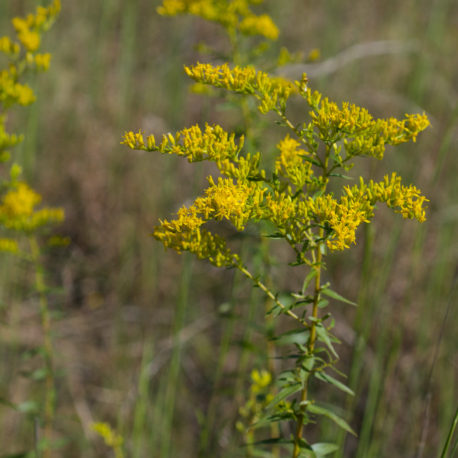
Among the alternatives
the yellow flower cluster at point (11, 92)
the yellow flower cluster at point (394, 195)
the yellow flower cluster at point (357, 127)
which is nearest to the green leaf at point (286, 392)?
the yellow flower cluster at point (394, 195)

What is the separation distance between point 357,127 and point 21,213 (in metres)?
1.42

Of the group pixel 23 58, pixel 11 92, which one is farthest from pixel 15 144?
pixel 23 58

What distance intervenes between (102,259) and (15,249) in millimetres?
2143

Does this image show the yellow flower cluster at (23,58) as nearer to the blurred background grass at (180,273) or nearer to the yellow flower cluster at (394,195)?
the blurred background grass at (180,273)

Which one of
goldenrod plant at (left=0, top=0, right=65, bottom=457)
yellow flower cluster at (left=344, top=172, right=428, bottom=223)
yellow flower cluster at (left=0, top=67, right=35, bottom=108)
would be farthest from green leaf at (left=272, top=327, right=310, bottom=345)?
yellow flower cluster at (left=0, top=67, right=35, bottom=108)

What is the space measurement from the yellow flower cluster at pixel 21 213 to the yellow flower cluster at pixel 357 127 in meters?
1.29

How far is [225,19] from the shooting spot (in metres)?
2.20

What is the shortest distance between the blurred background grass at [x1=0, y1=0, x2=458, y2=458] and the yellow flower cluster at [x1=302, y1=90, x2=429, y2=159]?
0.50 metres

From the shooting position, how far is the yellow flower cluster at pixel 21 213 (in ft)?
6.83

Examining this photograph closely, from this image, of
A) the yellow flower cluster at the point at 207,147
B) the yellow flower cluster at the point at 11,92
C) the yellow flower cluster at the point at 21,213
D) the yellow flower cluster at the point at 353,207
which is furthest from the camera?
the yellow flower cluster at the point at 21,213

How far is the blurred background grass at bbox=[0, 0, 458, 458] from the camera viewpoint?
2.42 m

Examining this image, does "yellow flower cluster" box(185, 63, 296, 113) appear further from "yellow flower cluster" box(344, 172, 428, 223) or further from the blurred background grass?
the blurred background grass

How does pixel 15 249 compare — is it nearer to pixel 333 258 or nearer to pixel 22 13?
pixel 333 258

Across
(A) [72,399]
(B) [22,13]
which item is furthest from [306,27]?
(A) [72,399]
